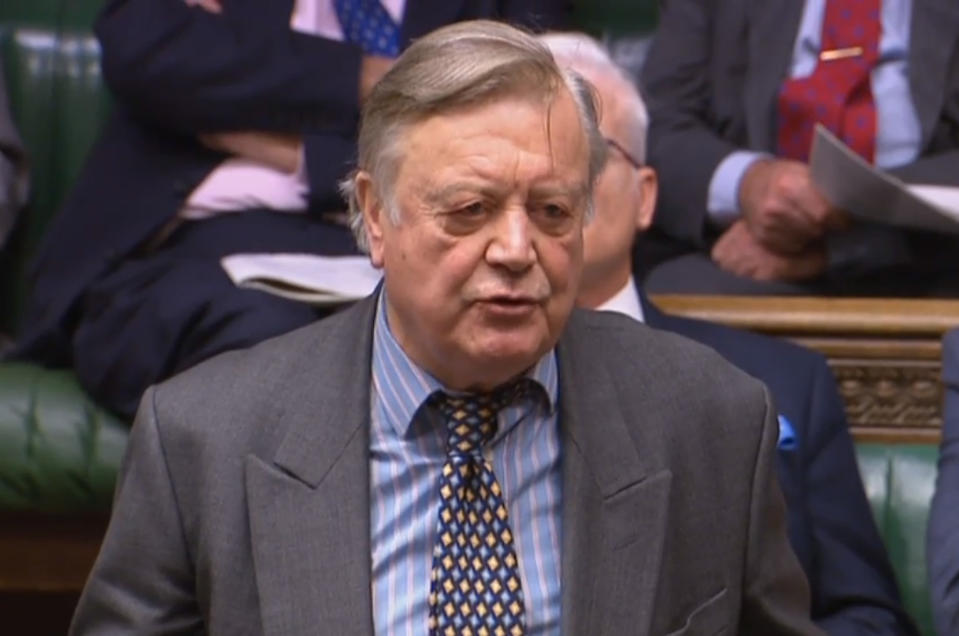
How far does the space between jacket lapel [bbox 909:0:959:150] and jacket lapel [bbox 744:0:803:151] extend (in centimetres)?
17

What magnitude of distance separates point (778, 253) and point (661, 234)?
266 millimetres

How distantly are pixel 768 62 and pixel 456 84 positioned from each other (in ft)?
4.37

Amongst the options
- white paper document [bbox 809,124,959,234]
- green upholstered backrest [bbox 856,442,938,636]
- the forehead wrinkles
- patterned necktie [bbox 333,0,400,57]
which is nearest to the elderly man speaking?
the forehead wrinkles

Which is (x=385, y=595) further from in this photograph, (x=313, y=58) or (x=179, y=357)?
(x=313, y=58)

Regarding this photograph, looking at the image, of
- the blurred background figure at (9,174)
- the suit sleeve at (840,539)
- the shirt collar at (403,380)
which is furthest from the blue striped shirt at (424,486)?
the blurred background figure at (9,174)

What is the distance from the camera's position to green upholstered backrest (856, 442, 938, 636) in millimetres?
2207

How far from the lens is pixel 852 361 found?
2496 millimetres

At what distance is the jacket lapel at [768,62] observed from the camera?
282 centimetres

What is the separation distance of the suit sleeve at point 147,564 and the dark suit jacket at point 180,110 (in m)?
0.99

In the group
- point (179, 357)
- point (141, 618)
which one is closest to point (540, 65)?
point (141, 618)

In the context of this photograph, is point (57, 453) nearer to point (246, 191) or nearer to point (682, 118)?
point (246, 191)

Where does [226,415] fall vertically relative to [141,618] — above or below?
above

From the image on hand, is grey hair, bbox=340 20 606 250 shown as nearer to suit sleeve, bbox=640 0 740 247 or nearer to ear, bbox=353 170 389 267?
ear, bbox=353 170 389 267

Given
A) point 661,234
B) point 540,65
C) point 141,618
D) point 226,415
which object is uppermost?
point 540,65
